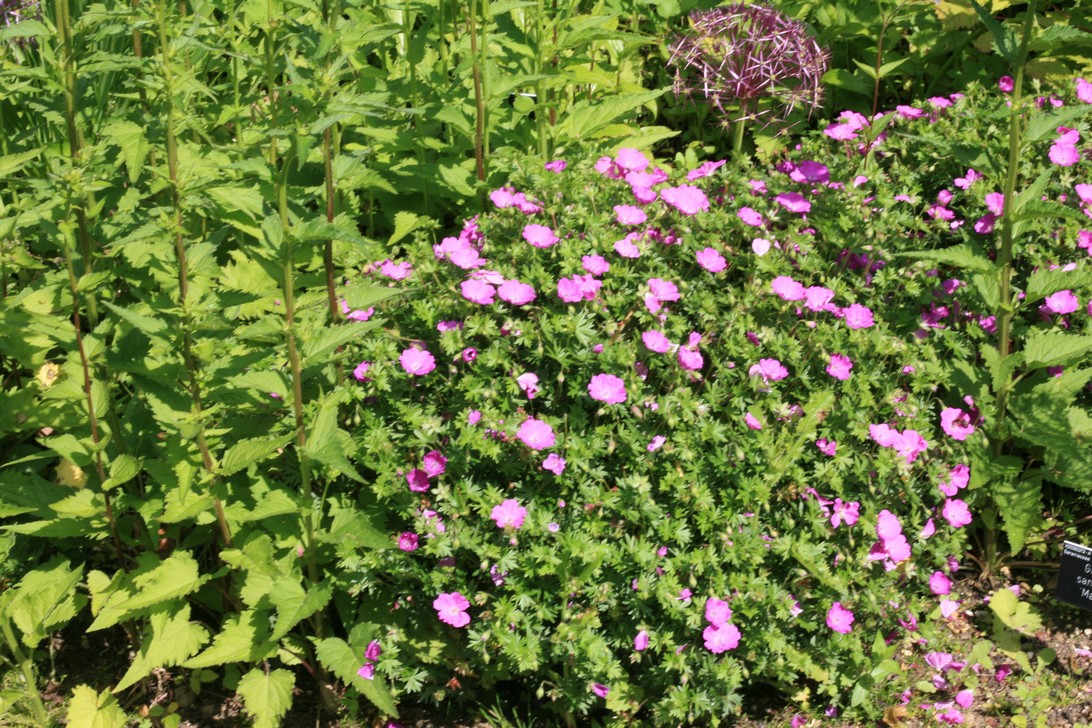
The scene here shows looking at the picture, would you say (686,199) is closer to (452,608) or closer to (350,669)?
(452,608)

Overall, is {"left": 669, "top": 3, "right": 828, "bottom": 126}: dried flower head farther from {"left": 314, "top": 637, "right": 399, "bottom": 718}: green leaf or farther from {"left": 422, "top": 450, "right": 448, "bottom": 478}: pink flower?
{"left": 314, "top": 637, "right": 399, "bottom": 718}: green leaf

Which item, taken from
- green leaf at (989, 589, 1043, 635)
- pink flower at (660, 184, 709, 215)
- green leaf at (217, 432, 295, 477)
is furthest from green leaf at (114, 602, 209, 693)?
green leaf at (989, 589, 1043, 635)

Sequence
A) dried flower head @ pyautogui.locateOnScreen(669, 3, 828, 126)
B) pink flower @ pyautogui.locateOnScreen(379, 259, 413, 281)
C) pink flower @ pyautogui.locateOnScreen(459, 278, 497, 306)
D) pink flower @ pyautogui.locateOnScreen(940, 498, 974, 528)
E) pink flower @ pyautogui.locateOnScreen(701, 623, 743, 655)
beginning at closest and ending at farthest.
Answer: pink flower @ pyautogui.locateOnScreen(701, 623, 743, 655), pink flower @ pyautogui.locateOnScreen(459, 278, 497, 306), pink flower @ pyautogui.locateOnScreen(940, 498, 974, 528), pink flower @ pyautogui.locateOnScreen(379, 259, 413, 281), dried flower head @ pyautogui.locateOnScreen(669, 3, 828, 126)

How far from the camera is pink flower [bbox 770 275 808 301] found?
301 centimetres

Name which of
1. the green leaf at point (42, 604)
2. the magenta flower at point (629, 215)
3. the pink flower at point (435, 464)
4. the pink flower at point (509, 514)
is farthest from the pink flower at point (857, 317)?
the green leaf at point (42, 604)

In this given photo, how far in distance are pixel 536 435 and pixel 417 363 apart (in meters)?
0.38

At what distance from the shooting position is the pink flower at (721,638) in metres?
2.60

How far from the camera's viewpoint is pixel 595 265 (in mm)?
2918

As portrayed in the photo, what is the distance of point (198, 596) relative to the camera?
2963mm

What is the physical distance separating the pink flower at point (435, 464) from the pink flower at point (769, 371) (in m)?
0.84

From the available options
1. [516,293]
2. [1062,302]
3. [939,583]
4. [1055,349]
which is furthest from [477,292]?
[1062,302]

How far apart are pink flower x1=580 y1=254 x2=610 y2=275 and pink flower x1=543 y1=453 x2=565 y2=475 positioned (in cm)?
54

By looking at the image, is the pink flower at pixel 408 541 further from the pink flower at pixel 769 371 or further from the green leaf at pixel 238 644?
the pink flower at pixel 769 371

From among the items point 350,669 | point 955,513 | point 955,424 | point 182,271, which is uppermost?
point 182,271
